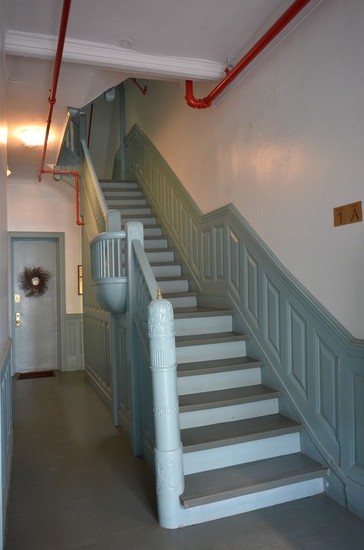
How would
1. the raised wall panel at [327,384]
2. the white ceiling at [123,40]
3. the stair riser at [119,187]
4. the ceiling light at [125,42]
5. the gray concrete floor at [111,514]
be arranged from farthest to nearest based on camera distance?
the stair riser at [119,187], the ceiling light at [125,42], the white ceiling at [123,40], the raised wall panel at [327,384], the gray concrete floor at [111,514]

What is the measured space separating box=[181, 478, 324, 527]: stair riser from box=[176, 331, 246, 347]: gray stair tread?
4.29 feet

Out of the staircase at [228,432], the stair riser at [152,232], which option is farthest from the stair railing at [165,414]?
the stair riser at [152,232]

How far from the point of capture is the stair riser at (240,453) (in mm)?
2779

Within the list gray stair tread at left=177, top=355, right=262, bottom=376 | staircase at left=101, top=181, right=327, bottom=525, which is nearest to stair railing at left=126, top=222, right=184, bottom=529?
staircase at left=101, top=181, right=327, bottom=525

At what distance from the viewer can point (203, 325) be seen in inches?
155

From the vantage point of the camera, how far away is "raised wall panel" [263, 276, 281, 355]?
3262mm

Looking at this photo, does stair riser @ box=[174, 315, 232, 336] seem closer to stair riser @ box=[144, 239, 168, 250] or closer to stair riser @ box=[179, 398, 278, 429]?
stair riser @ box=[179, 398, 278, 429]

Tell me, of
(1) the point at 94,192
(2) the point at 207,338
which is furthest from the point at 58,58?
(2) the point at 207,338

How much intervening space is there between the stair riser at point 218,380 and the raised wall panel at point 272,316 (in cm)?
32

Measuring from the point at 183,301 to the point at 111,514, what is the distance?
2.35m

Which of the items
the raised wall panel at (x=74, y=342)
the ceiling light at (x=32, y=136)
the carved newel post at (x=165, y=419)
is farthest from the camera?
the raised wall panel at (x=74, y=342)

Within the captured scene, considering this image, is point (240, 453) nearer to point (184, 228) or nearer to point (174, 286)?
point (174, 286)

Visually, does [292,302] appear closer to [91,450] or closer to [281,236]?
[281,236]

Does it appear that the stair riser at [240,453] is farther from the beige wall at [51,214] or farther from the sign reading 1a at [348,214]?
the beige wall at [51,214]
